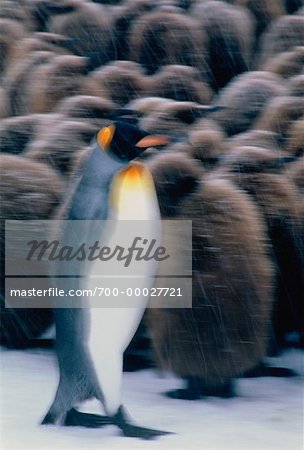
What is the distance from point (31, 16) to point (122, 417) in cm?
245

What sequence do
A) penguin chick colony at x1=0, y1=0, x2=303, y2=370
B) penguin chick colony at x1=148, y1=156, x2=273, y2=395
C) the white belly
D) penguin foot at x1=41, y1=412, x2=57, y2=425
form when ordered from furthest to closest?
1. penguin chick colony at x1=0, y1=0, x2=303, y2=370
2. penguin chick colony at x1=148, y1=156, x2=273, y2=395
3. penguin foot at x1=41, y1=412, x2=57, y2=425
4. the white belly

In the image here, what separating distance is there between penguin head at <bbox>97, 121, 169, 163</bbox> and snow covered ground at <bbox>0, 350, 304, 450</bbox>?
2.31ft

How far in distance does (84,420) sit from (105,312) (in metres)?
0.31

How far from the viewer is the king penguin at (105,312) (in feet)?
8.05

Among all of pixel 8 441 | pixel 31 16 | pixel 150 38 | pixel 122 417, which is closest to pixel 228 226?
pixel 122 417

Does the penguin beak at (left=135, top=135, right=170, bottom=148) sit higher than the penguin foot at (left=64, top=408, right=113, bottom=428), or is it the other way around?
the penguin beak at (left=135, top=135, right=170, bottom=148)

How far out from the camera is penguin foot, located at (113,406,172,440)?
2.52 metres

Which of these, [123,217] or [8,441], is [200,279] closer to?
[123,217]

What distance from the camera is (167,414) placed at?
269 centimetres

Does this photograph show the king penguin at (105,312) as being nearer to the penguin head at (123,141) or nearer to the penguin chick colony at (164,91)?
the penguin head at (123,141)

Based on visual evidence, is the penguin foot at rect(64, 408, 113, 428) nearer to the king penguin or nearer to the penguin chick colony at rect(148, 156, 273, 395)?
the king penguin

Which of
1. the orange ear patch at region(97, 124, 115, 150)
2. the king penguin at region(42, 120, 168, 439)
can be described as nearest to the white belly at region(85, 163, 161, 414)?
the king penguin at region(42, 120, 168, 439)

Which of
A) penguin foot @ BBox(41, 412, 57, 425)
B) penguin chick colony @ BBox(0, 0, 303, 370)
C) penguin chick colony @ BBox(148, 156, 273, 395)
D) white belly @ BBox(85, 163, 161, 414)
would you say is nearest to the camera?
white belly @ BBox(85, 163, 161, 414)

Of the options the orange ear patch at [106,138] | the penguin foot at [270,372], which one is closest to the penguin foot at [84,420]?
the penguin foot at [270,372]
